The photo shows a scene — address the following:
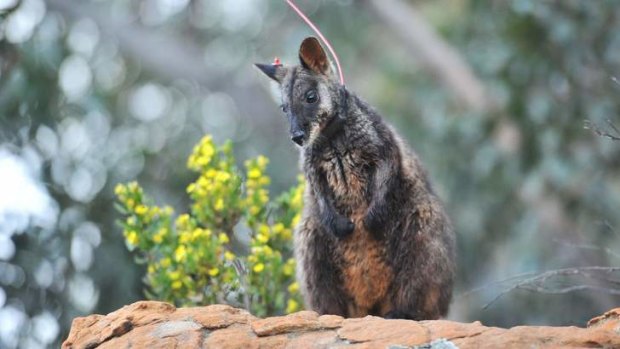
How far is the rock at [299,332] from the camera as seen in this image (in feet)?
18.5

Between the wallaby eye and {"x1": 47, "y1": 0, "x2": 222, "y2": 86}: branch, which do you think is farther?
{"x1": 47, "y1": 0, "x2": 222, "y2": 86}: branch

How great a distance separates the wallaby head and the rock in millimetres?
1648

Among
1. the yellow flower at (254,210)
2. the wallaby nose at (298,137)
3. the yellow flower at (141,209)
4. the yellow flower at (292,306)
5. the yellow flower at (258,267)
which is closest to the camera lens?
the wallaby nose at (298,137)

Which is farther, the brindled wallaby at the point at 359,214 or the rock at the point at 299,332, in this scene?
the brindled wallaby at the point at 359,214

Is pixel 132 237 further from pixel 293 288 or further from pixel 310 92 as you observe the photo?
pixel 310 92

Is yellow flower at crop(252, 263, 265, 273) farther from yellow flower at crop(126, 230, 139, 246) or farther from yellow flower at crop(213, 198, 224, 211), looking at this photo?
yellow flower at crop(126, 230, 139, 246)

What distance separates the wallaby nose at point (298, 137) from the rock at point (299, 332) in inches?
57.4

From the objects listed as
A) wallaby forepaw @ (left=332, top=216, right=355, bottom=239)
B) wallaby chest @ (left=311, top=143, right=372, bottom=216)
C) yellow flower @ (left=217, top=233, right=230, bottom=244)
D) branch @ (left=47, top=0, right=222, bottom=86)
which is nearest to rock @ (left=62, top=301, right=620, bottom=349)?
wallaby forepaw @ (left=332, top=216, right=355, bottom=239)

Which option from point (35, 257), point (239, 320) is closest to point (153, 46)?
point (35, 257)

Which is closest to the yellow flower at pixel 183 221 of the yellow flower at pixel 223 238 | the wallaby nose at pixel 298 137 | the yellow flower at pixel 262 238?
the yellow flower at pixel 223 238

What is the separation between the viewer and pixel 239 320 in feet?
20.4

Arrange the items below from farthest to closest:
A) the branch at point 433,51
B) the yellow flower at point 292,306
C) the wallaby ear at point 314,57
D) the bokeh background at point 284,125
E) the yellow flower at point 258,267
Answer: the branch at point 433,51, the bokeh background at point 284,125, the yellow flower at point 292,306, the yellow flower at point 258,267, the wallaby ear at point 314,57

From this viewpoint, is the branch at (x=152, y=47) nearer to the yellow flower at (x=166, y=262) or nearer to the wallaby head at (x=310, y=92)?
the yellow flower at (x=166, y=262)

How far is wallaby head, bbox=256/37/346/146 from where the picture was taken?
758cm
